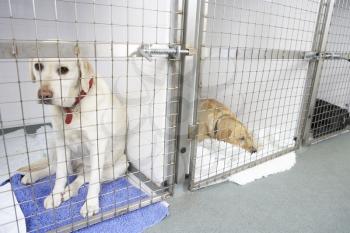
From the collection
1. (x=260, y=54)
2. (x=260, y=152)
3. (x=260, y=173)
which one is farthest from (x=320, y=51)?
(x=260, y=173)

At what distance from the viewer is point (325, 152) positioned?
7.03 ft

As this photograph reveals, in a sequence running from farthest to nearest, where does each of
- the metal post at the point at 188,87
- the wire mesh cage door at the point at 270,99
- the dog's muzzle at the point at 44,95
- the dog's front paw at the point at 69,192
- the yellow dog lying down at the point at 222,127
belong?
the yellow dog lying down at the point at 222,127, the wire mesh cage door at the point at 270,99, the dog's front paw at the point at 69,192, the metal post at the point at 188,87, the dog's muzzle at the point at 44,95

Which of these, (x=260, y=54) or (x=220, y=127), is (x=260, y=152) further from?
(x=260, y=54)

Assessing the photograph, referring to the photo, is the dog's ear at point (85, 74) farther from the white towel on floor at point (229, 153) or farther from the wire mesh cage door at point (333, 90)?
the wire mesh cage door at point (333, 90)

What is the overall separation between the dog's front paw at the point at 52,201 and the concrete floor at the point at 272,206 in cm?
47

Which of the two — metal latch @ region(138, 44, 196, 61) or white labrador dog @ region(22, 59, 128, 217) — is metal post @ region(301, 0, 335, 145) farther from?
white labrador dog @ region(22, 59, 128, 217)

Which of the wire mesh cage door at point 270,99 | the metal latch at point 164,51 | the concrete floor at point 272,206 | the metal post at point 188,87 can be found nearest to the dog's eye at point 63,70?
the metal latch at point 164,51

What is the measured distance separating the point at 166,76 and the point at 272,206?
86 cm

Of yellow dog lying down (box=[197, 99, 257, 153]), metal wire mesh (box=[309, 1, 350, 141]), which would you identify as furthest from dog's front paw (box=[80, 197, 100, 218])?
metal wire mesh (box=[309, 1, 350, 141])

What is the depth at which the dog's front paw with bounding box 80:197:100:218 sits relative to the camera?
122 centimetres

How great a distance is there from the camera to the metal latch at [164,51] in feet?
3.66

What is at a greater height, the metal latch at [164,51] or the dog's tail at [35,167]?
the metal latch at [164,51]

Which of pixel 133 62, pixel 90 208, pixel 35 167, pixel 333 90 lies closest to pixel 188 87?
pixel 133 62

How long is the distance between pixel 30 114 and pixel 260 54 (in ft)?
6.01
